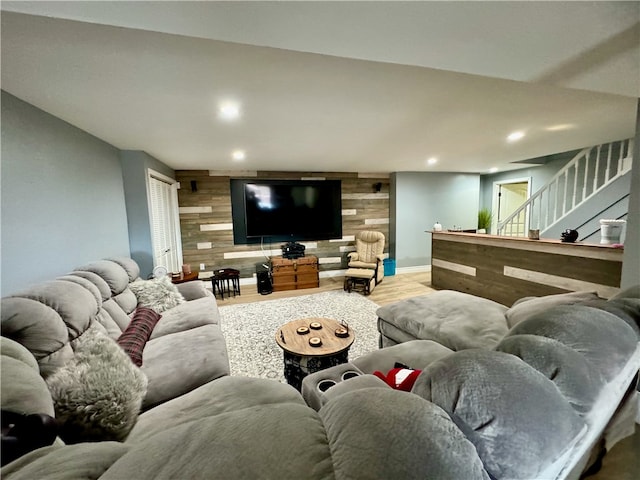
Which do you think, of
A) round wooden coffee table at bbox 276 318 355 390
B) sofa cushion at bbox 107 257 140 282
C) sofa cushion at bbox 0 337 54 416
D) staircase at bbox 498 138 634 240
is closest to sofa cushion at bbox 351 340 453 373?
round wooden coffee table at bbox 276 318 355 390

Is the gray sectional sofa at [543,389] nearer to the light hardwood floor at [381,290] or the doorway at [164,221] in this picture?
the light hardwood floor at [381,290]

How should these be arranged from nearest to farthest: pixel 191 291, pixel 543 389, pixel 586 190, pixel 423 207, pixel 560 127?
pixel 543 389 → pixel 560 127 → pixel 191 291 → pixel 586 190 → pixel 423 207

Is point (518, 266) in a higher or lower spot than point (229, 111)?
lower

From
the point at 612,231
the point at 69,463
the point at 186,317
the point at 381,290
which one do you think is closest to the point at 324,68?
the point at 69,463

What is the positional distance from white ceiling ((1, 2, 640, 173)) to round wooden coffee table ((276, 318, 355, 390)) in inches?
70.5

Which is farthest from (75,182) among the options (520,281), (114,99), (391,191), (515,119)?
(391,191)

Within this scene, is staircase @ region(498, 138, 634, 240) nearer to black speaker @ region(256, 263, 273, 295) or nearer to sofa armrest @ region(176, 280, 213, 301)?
black speaker @ region(256, 263, 273, 295)

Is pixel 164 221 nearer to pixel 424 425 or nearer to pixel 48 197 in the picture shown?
pixel 48 197

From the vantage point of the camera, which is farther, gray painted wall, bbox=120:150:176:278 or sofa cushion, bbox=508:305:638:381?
gray painted wall, bbox=120:150:176:278

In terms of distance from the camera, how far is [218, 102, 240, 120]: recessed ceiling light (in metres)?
1.87

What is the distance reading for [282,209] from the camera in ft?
16.0

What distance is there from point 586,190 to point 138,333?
20.9 ft

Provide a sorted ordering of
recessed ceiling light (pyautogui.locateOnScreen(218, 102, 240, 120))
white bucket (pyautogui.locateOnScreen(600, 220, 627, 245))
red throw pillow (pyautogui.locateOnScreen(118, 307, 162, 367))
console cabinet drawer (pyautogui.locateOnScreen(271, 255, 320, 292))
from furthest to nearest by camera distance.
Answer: console cabinet drawer (pyautogui.locateOnScreen(271, 255, 320, 292))
white bucket (pyautogui.locateOnScreen(600, 220, 627, 245))
recessed ceiling light (pyautogui.locateOnScreen(218, 102, 240, 120))
red throw pillow (pyautogui.locateOnScreen(118, 307, 162, 367))

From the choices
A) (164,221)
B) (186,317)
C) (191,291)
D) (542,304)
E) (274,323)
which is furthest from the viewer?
(164,221)
